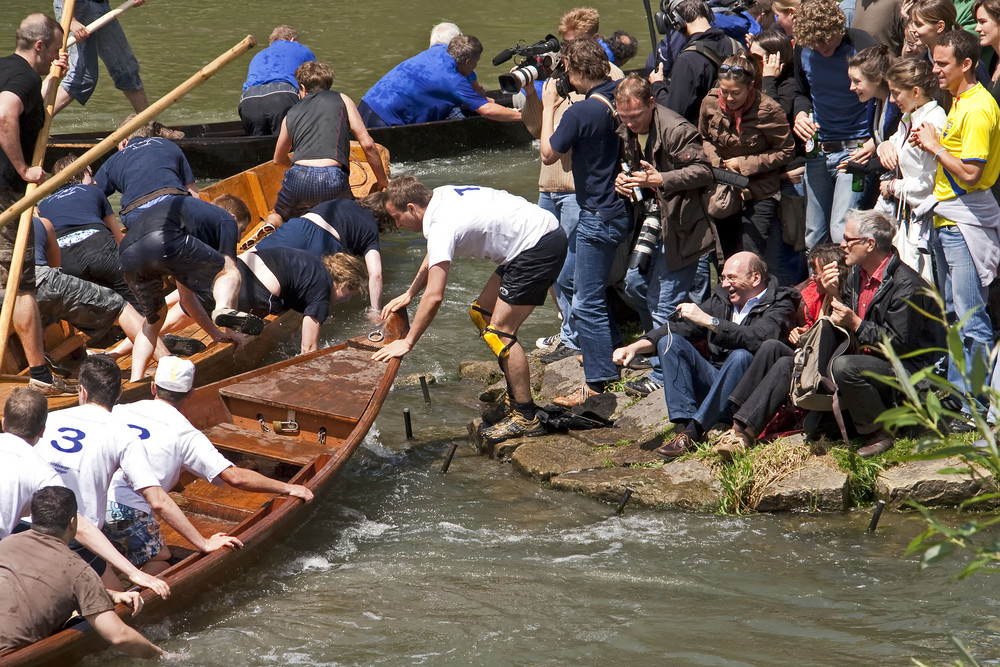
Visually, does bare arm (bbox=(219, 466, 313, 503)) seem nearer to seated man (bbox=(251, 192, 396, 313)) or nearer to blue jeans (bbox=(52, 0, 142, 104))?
seated man (bbox=(251, 192, 396, 313))

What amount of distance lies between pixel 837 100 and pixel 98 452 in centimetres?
484

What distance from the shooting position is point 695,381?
646 centimetres

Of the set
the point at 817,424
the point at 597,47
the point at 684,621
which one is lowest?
the point at 684,621

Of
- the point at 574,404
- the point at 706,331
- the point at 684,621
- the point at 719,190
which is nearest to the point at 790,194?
the point at 719,190

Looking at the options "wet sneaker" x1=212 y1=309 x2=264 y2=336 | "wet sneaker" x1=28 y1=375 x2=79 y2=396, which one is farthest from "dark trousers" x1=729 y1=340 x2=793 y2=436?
"wet sneaker" x1=28 y1=375 x2=79 y2=396

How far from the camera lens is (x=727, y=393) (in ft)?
20.7

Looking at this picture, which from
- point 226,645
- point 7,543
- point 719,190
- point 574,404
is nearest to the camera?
point 7,543

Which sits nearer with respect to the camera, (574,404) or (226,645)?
(226,645)

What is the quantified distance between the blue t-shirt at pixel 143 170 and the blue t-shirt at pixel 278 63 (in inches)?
150

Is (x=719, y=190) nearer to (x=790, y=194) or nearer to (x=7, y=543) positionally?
(x=790, y=194)

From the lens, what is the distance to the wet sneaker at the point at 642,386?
23.8ft

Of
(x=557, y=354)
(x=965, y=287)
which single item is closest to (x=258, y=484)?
(x=557, y=354)

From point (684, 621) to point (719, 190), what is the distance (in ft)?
9.26

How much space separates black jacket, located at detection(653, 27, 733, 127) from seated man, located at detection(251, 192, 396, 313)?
2325mm
